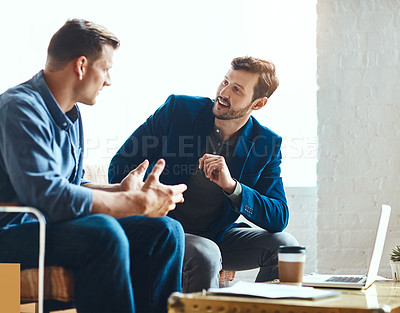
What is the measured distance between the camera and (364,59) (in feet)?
11.0

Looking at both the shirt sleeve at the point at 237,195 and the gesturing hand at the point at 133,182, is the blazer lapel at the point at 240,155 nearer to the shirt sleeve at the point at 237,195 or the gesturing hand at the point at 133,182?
the shirt sleeve at the point at 237,195

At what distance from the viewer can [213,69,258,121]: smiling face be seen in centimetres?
257

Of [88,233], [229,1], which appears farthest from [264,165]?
[229,1]

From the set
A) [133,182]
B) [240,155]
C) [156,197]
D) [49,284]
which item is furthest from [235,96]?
[49,284]

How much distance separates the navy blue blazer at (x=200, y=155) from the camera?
A: 2.43 meters

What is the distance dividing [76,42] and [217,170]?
0.79 meters

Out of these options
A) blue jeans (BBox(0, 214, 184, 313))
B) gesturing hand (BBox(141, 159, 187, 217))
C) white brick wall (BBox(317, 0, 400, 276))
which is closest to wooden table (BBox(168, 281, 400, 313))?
blue jeans (BBox(0, 214, 184, 313))

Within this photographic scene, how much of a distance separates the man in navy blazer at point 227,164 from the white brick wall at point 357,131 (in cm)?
86

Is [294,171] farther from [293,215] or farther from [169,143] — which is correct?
[169,143]

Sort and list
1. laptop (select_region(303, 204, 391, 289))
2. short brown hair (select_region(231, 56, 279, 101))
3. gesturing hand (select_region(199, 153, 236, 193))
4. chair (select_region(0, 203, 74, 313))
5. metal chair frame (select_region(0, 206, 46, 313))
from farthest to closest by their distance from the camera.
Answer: short brown hair (select_region(231, 56, 279, 101)) → gesturing hand (select_region(199, 153, 236, 193)) → laptop (select_region(303, 204, 391, 289)) → chair (select_region(0, 203, 74, 313)) → metal chair frame (select_region(0, 206, 46, 313))

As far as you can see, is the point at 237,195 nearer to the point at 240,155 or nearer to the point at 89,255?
the point at 240,155

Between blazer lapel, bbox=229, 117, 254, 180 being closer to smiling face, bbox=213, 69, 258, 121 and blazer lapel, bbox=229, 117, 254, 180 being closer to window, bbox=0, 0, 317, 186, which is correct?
smiling face, bbox=213, 69, 258, 121

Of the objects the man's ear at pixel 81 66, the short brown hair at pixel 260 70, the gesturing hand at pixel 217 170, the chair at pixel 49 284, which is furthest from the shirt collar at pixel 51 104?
the short brown hair at pixel 260 70

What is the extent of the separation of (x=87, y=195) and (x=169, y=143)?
95cm
